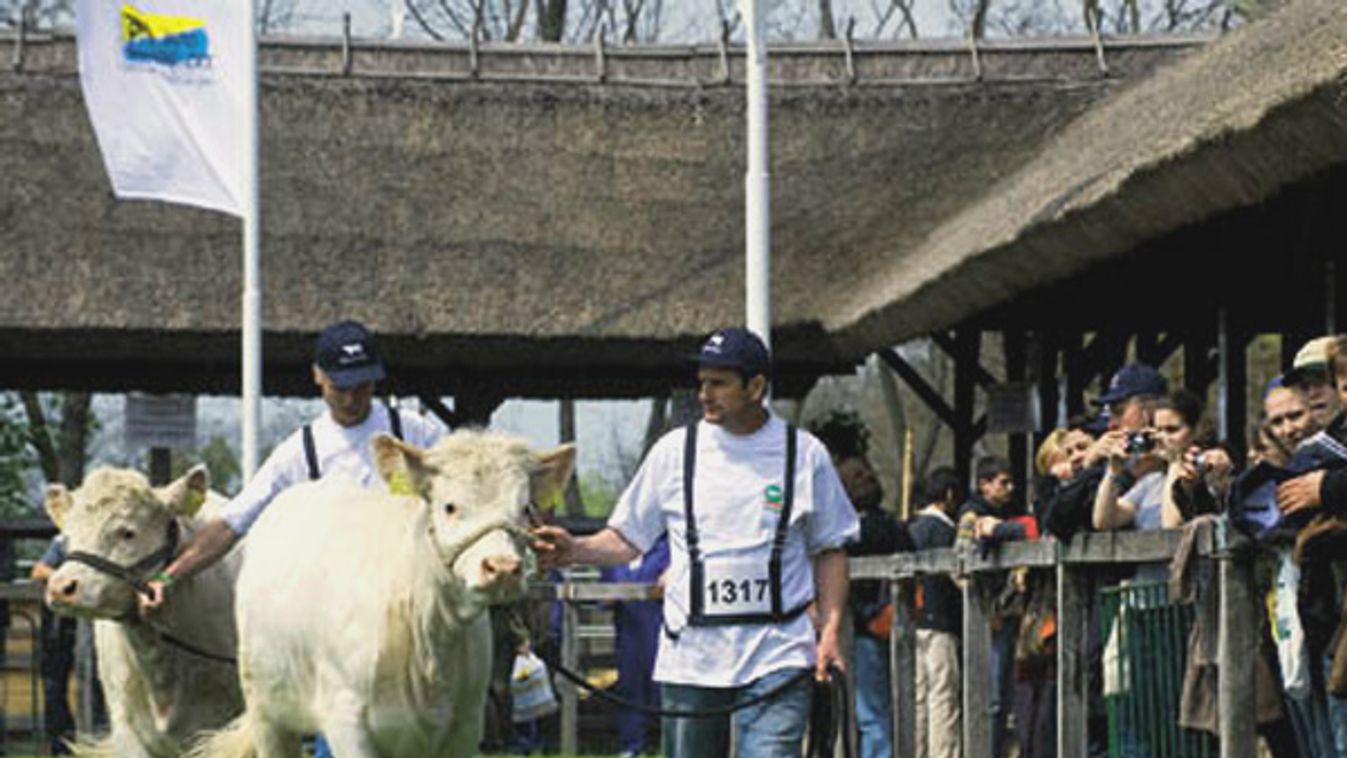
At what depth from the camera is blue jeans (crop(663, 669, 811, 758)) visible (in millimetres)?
10336

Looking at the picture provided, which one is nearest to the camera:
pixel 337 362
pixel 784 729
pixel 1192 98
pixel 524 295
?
pixel 784 729

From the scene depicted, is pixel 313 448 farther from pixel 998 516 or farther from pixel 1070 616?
pixel 998 516

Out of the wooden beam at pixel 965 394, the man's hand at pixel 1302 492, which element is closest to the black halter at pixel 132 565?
the man's hand at pixel 1302 492

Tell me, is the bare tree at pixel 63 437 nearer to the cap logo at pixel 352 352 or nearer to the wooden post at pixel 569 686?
the wooden post at pixel 569 686

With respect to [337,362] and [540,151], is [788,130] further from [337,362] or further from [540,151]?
[337,362]

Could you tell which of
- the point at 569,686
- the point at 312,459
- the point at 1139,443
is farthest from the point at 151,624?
the point at 569,686

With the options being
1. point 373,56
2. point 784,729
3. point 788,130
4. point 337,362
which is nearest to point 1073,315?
point 788,130

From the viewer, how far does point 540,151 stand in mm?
29516

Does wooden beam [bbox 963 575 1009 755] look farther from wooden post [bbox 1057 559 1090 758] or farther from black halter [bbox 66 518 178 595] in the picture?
black halter [bbox 66 518 178 595]

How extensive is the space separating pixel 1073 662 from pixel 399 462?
9.19 ft

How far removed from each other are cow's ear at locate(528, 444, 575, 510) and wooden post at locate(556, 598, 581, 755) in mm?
10992

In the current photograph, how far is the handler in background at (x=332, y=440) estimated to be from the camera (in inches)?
482

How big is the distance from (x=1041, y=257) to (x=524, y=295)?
29.3ft

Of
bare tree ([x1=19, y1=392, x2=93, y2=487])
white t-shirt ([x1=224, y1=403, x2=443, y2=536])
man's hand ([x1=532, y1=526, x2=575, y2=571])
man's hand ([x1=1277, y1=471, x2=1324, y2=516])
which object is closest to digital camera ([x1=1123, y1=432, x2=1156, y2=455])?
man's hand ([x1=1277, y1=471, x2=1324, y2=516])
